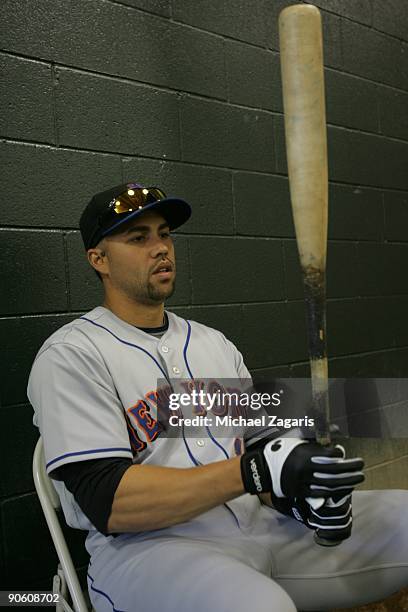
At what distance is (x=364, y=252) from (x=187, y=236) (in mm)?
993

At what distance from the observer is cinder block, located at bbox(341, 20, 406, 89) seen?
2.72 metres

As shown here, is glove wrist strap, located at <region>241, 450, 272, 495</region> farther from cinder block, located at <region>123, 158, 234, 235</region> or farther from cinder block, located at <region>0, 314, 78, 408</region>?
cinder block, located at <region>123, 158, 234, 235</region>

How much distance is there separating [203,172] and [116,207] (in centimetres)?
71

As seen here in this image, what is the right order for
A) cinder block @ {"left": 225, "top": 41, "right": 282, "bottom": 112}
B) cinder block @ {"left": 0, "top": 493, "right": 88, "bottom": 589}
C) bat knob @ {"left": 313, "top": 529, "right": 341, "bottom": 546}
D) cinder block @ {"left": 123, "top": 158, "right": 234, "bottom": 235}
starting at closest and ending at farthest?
bat knob @ {"left": 313, "top": 529, "right": 341, "bottom": 546} < cinder block @ {"left": 0, "top": 493, "right": 88, "bottom": 589} < cinder block @ {"left": 123, "top": 158, "right": 234, "bottom": 235} < cinder block @ {"left": 225, "top": 41, "right": 282, "bottom": 112}

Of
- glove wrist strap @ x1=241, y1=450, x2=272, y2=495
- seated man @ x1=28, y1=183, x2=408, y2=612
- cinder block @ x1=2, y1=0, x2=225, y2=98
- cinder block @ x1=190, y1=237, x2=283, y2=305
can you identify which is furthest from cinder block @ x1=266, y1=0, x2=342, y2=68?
glove wrist strap @ x1=241, y1=450, x2=272, y2=495

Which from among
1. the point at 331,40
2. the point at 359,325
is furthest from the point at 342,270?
the point at 331,40

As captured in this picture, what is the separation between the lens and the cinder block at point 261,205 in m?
2.27

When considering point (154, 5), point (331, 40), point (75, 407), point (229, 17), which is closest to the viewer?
point (75, 407)

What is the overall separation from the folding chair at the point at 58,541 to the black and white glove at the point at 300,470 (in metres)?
0.42

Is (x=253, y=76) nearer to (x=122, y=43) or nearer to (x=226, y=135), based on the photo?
(x=226, y=135)

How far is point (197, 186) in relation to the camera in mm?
2133

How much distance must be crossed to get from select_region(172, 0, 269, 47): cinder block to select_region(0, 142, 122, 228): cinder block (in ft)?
1.94

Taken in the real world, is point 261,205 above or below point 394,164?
below

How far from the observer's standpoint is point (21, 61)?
172 centimetres
